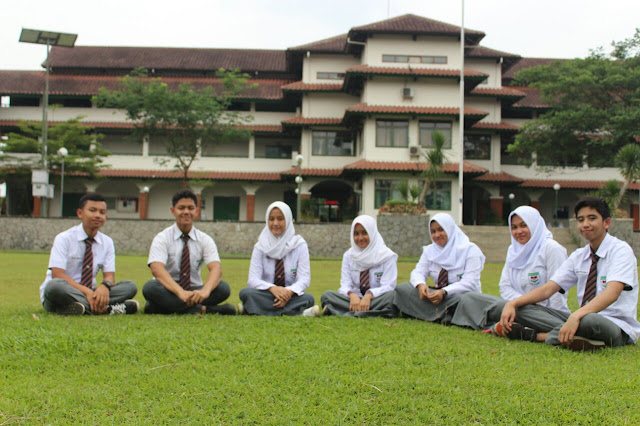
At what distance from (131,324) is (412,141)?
73.1ft

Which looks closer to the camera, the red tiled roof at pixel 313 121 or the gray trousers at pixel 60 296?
the gray trousers at pixel 60 296

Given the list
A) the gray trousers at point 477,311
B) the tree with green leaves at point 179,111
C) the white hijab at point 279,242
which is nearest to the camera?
the gray trousers at point 477,311

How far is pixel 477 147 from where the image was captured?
2925 cm

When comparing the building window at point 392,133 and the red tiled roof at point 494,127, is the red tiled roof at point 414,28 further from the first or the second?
the building window at point 392,133

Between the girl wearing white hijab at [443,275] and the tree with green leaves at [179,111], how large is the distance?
20.5m

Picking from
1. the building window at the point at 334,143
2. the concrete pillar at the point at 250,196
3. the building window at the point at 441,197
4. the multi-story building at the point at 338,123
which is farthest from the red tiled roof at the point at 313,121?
the building window at the point at 441,197

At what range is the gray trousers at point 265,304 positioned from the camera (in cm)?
599

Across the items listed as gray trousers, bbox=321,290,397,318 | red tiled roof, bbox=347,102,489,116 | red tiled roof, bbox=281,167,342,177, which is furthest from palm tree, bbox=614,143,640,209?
gray trousers, bbox=321,290,397,318

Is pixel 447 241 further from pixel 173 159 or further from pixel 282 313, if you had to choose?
pixel 173 159

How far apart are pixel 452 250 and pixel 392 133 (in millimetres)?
20602

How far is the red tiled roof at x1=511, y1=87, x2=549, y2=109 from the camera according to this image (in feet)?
95.3

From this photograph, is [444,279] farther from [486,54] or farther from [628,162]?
[486,54]

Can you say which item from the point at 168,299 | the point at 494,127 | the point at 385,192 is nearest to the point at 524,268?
the point at 168,299

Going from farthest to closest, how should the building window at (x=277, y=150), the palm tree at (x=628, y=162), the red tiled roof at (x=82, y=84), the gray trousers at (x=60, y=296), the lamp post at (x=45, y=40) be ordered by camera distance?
the building window at (x=277, y=150), the red tiled roof at (x=82, y=84), the lamp post at (x=45, y=40), the palm tree at (x=628, y=162), the gray trousers at (x=60, y=296)
